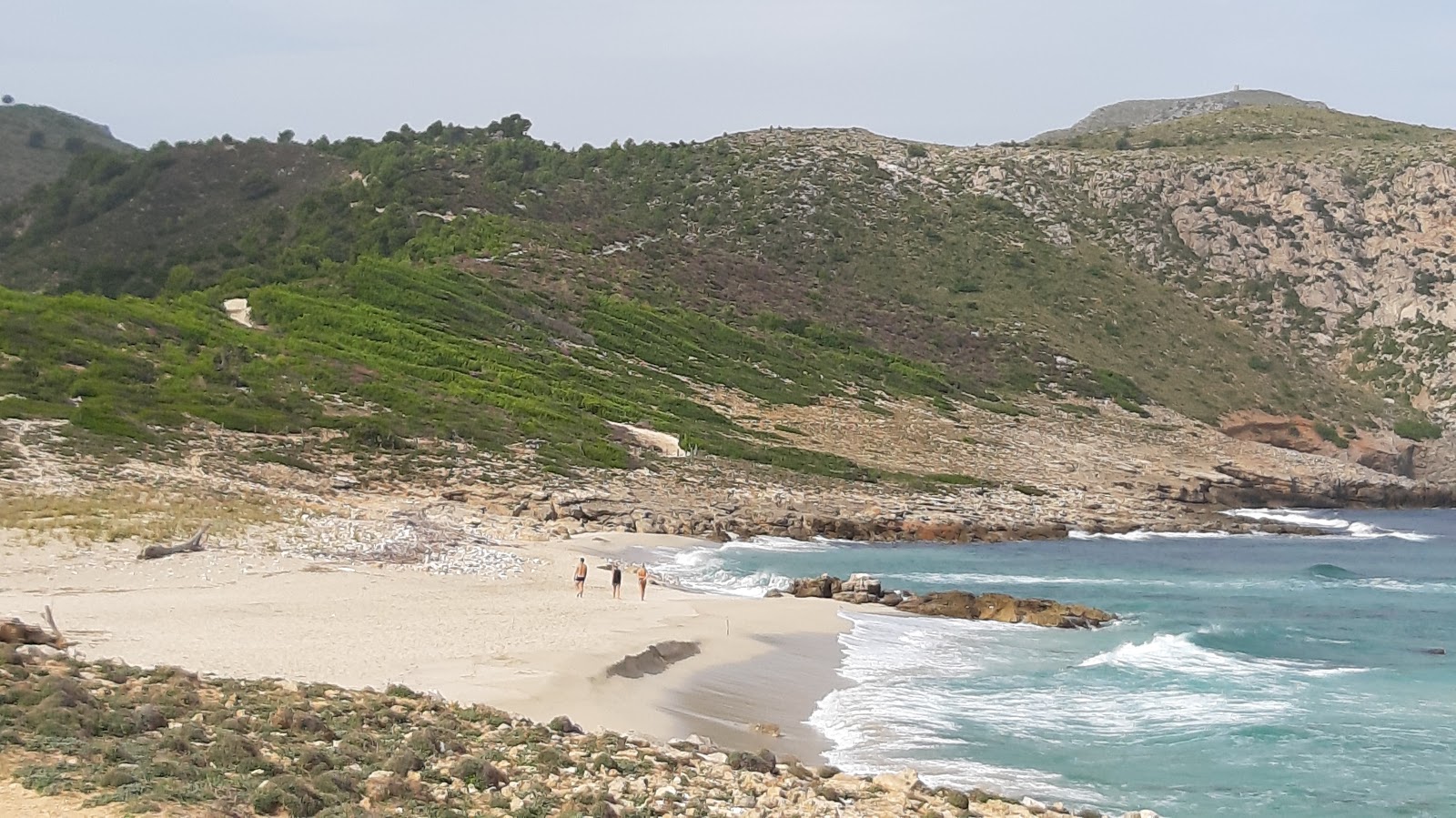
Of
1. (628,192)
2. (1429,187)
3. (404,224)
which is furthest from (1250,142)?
(404,224)

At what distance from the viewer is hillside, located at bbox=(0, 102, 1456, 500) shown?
142ft

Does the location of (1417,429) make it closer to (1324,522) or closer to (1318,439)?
(1318,439)

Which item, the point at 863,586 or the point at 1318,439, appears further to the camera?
the point at 1318,439

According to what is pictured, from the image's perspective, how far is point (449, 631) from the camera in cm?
1786

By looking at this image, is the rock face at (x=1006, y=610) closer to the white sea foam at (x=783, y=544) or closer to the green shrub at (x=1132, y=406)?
the white sea foam at (x=783, y=544)

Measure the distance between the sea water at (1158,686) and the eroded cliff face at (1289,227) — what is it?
49227 mm

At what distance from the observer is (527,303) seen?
201 ft

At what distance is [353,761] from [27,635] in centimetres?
456

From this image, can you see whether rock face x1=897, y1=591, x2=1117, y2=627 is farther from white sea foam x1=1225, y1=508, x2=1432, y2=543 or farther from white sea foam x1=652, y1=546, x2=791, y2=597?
white sea foam x1=1225, y1=508, x2=1432, y2=543

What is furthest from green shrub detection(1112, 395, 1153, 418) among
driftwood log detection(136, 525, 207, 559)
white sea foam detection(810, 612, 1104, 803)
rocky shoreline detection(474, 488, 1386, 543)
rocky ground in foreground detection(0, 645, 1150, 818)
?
rocky ground in foreground detection(0, 645, 1150, 818)

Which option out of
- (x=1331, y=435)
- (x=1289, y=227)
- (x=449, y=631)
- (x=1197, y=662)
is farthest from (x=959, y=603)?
(x=1289, y=227)

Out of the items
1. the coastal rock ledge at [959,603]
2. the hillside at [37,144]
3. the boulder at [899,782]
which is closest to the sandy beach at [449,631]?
the coastal rock ledge at [959,603]

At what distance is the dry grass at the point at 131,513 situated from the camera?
21.7 meters

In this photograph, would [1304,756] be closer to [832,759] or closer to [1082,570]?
[832,759]
